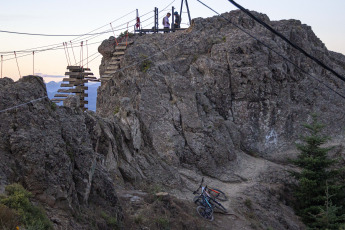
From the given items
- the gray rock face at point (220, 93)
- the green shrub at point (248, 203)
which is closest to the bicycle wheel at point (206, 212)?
the green shrub at point (248, 203)

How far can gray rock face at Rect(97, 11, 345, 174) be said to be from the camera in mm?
29156

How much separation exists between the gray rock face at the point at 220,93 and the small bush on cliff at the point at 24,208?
17.2m

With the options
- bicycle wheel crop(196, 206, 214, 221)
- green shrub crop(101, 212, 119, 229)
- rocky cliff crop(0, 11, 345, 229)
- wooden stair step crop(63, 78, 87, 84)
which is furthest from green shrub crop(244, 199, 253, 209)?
wooden stair step crop(63, 78, 87, 84)

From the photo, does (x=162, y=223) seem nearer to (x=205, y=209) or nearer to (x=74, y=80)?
(x=205, y=209)

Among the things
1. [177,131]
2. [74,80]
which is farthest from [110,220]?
[177,131]

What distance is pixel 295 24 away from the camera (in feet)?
130

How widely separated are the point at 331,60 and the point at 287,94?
8.82 m

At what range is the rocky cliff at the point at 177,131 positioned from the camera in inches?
499

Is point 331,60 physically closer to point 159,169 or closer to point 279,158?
point 279,158

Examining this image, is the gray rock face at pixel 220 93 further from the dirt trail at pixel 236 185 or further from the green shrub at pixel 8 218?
the green shrub at pixel 8 218

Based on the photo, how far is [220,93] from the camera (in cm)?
3362

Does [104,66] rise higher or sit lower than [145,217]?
higher

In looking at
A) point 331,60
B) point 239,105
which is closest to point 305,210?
point 239,105

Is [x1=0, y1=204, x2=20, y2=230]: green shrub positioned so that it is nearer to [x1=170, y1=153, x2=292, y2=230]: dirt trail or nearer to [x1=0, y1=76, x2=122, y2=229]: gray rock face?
[x1=0, y1=76, x2=122, y2=229]: gray rock face
